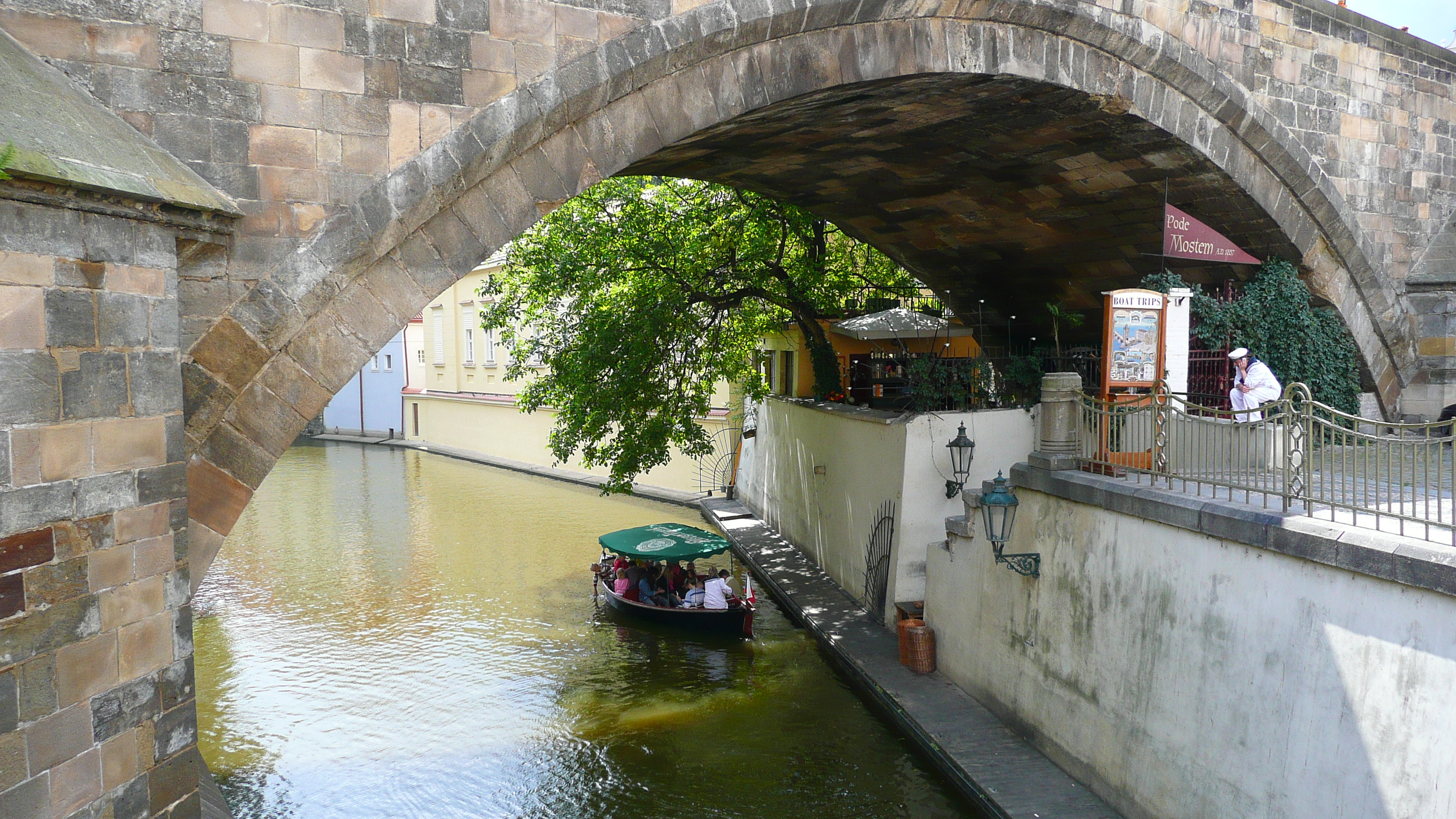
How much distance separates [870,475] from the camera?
1248 centimetres

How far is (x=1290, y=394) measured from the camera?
6520 mm

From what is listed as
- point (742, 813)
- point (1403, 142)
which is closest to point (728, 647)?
point (742, 813)

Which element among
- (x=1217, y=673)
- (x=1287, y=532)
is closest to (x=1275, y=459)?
(x=1287, y=532)

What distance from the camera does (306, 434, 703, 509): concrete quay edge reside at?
Result: 68.6 ft

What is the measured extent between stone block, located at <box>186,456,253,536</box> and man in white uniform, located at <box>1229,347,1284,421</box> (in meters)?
7.69

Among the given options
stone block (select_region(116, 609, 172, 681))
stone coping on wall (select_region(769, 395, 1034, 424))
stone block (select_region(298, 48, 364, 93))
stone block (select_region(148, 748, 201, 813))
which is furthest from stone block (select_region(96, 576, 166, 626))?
stone coping on wall (select_region(769, 395, 1034, 424))

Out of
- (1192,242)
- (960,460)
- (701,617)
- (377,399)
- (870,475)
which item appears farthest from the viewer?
(377,399)

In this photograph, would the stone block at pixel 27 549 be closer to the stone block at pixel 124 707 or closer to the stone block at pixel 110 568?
the stone block at pixel 110 568

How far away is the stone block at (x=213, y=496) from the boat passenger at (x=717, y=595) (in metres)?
7.30

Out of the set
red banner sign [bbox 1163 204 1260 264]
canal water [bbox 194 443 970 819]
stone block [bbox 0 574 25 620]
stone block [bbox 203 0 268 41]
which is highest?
stone block [bbox 203 0 268 41]

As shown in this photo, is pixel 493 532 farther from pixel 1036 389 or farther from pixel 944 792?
pixel 944 792

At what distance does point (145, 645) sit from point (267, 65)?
10.3 feet

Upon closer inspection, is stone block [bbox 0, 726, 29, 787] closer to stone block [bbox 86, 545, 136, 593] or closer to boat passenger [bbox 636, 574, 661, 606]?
stone block [bbox 86, 545, 136, 593]

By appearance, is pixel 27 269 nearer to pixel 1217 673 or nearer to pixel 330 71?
pixel 330 71
